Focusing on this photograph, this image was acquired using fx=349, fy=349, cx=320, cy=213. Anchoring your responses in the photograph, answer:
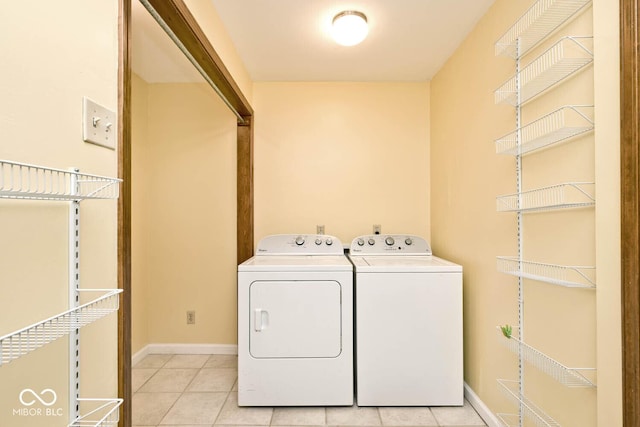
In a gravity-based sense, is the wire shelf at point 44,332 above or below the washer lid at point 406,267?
above

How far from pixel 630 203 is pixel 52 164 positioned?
5.19 feet

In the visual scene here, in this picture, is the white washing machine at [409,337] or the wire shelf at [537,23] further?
the white washing machine at [409,337]

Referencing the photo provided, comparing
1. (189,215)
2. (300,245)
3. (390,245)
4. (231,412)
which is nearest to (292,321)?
(231,412)

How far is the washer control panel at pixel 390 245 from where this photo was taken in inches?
109

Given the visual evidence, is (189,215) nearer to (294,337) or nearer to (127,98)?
(294,337)

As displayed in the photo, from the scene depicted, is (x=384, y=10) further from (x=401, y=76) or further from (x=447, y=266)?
(x=447, y=266)

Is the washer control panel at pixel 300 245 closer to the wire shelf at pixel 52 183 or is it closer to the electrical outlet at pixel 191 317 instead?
the electrical outlet at pixel 191 317

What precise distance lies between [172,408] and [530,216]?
2.32 m

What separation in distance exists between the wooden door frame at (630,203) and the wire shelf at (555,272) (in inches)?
6.2

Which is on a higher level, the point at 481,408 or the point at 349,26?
the point at 349,26

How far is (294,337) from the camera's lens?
2.13 m

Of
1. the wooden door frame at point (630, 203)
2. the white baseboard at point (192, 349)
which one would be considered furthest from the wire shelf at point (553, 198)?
the white baseboard at point (192, 349)

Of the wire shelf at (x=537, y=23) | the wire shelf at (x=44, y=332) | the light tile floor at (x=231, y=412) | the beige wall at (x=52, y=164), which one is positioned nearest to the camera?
the wire shelf at (x=44, y=332)

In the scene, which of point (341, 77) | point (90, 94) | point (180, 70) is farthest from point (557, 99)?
point (180, 70)
